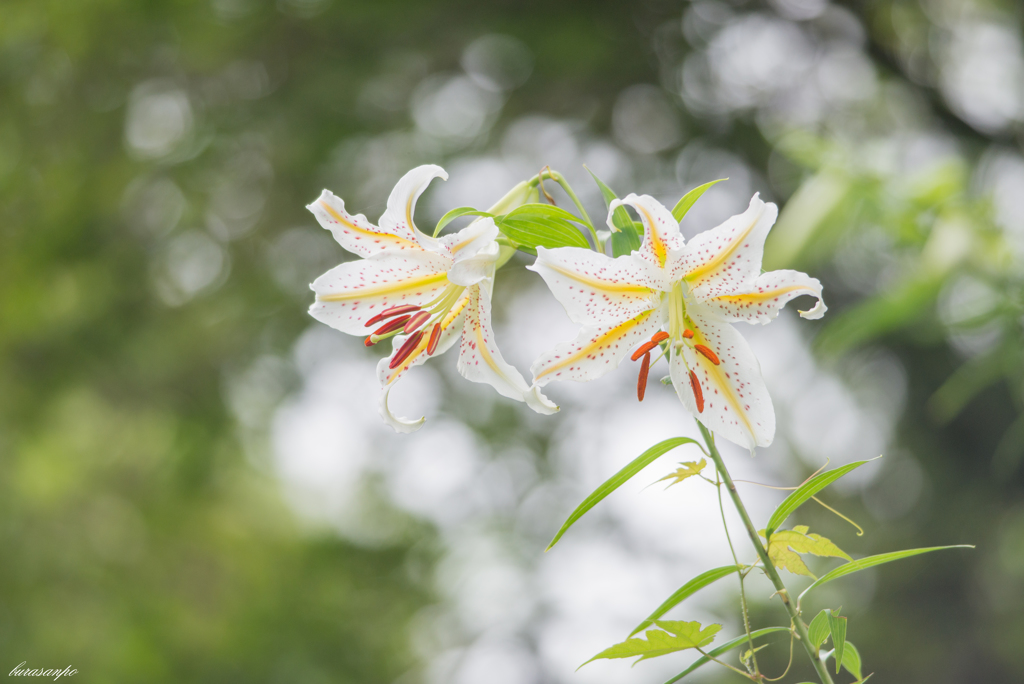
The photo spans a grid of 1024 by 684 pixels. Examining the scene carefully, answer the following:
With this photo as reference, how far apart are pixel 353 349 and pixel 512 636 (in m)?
2.41

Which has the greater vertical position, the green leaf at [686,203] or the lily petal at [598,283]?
the green leaf at [686,203]

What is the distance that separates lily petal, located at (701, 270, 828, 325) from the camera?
654 mm

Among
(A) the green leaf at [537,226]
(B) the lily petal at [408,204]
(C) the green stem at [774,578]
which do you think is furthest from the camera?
(B) the lily petal at [408,204]

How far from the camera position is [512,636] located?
5.22 m

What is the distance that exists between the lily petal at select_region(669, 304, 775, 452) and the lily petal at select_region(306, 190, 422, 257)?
335 millimetres

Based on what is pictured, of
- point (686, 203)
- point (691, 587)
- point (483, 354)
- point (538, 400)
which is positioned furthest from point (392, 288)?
point (691, 587)

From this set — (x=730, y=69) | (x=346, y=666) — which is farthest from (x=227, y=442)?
(x=730, y=69)

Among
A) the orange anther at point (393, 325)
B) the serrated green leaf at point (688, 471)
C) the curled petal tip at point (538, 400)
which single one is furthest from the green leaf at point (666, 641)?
the orange anther at point (393, 325)

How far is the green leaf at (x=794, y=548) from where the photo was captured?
56 centimetres

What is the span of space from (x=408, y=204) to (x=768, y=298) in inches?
15.5

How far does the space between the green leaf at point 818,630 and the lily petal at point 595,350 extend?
0.28 metres

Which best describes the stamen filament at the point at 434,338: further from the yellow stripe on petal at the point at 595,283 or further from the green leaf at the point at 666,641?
the green leaf at the point at 666,641

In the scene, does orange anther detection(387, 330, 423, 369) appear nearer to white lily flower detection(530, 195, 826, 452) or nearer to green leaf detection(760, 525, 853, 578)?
white lily flower detection(530, 195, 826, 452)

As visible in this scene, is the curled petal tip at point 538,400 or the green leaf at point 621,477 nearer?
the green leaf at point 621,477
